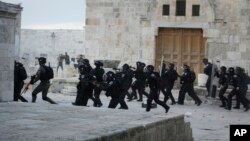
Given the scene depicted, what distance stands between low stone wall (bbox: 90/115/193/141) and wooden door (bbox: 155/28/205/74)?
11813mm

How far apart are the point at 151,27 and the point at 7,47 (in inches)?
437

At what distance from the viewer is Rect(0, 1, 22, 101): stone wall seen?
11508mm

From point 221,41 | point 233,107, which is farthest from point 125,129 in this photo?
point 221,41

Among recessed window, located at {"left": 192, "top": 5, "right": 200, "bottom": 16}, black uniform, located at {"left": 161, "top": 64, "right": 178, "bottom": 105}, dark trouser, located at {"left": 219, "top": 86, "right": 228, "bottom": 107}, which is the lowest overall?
dark trouser, located at {"left": 219, "top": 86, "right": 228, "bottom": 107}

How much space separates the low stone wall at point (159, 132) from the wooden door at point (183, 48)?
1181cm

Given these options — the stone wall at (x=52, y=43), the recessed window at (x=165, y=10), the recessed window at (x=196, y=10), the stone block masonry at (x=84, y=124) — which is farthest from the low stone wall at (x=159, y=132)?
the stone wall at (x=52, y=43)

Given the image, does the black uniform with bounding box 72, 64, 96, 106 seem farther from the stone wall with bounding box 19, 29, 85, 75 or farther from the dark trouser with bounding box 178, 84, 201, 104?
the stone wall with bounding box 19, 29, 85, 75

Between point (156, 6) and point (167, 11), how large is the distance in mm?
581

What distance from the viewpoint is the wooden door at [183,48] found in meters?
21.5

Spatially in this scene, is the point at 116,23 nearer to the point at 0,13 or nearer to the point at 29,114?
the point at 0,13

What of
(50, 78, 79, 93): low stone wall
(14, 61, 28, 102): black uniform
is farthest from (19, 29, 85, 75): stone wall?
(14, 61, 28, 102): black uniform

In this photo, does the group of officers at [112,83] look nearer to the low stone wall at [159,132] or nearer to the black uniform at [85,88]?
the black uniform at [85,88]

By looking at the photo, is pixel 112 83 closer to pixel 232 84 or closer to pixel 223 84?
pixel 232 84

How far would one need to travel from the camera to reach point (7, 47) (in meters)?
11.9
